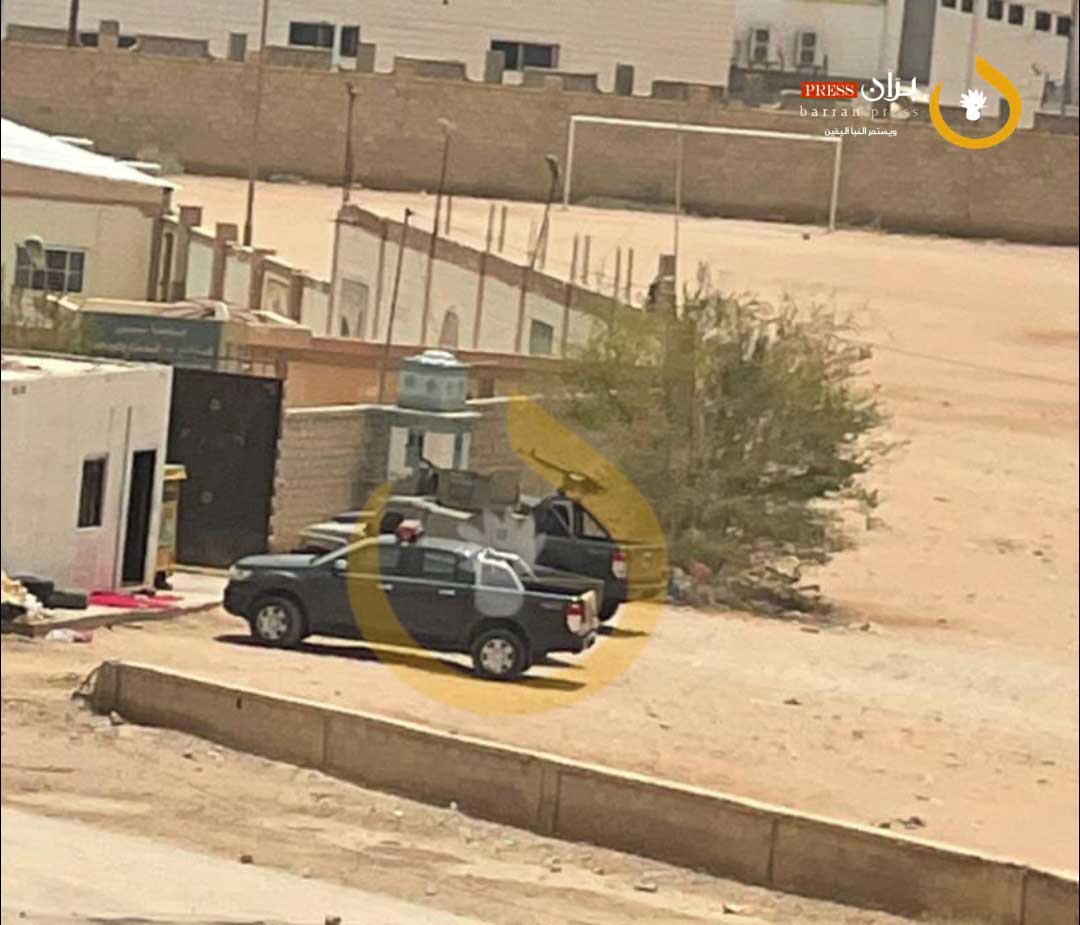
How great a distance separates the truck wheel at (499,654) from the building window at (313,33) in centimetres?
541

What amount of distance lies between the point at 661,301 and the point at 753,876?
754 centimetres

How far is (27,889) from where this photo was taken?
2699mm

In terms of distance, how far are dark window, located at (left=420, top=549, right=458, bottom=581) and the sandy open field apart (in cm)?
29

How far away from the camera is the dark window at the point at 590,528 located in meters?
7.95

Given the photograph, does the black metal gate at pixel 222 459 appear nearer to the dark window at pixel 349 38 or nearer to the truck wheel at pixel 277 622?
the dark window at pixel 349 38

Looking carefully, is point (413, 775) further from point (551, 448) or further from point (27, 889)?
point (27, 889)

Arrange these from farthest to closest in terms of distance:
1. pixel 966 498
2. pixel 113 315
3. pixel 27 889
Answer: pixel 966 498, pixel 113 315, pixel 27 889

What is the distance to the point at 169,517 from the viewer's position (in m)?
3.00

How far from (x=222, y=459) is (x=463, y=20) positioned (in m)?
0.78

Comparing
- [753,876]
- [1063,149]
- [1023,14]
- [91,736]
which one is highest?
[1063,149]

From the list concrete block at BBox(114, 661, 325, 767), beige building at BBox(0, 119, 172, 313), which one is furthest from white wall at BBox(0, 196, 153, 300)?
concrete block at BBox(114, 661, 325, 767)

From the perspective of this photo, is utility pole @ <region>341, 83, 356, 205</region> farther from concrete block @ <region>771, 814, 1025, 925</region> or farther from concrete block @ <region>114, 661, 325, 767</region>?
concrete block @ <region>114, 661, 325, 767</region>

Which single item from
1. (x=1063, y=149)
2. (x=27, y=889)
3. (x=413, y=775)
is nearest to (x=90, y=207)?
(x=27, y=889)

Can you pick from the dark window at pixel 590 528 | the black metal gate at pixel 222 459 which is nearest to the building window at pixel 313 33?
the black metal gate at pixel 222 459
